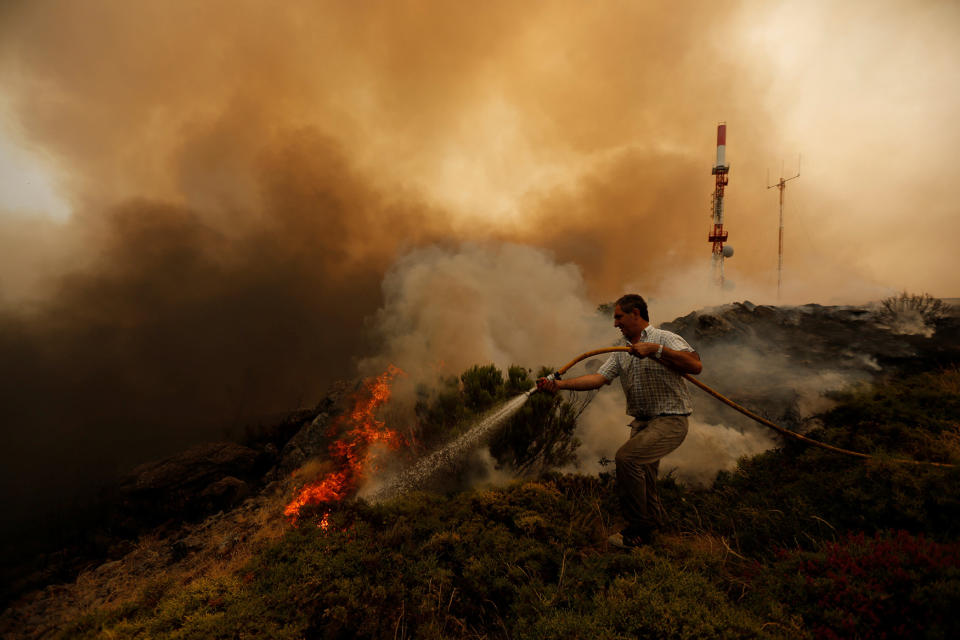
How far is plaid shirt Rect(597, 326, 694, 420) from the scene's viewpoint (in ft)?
16.9

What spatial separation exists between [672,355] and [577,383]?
4.78 ft

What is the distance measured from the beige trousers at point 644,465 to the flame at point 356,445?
18.5 ft

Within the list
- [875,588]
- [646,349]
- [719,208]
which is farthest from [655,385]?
[719,208]

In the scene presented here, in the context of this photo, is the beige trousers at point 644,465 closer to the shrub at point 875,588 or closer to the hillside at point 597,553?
the hillside at point 597,553

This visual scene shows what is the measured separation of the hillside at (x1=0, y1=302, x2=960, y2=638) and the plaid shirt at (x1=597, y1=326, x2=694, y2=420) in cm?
179

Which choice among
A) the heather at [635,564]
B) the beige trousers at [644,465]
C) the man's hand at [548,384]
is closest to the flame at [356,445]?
the heather at [635,564]

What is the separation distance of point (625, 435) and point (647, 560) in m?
6.62

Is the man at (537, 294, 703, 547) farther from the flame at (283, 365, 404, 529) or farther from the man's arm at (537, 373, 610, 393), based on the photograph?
the flame at (283, 365, 404, 529)

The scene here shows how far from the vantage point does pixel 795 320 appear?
1332 centimetres

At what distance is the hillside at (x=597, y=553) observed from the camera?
3260mm

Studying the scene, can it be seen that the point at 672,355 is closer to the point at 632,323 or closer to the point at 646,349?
the point at 646,349

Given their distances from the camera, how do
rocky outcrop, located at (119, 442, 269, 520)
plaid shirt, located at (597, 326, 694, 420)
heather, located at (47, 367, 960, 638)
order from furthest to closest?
rocky outcrop, located at (119, 442, 269, 520)
plaid shirt, located at (597, 326, 694, 420)
heather, located at (47, 367, 960, 638)

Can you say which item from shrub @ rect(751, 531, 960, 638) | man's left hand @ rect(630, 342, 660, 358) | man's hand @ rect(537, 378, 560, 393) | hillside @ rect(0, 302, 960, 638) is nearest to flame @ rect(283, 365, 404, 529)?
hillside @ rect(0, 302, 960, 638)

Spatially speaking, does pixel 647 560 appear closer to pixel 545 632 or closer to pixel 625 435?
pixel 545 632
